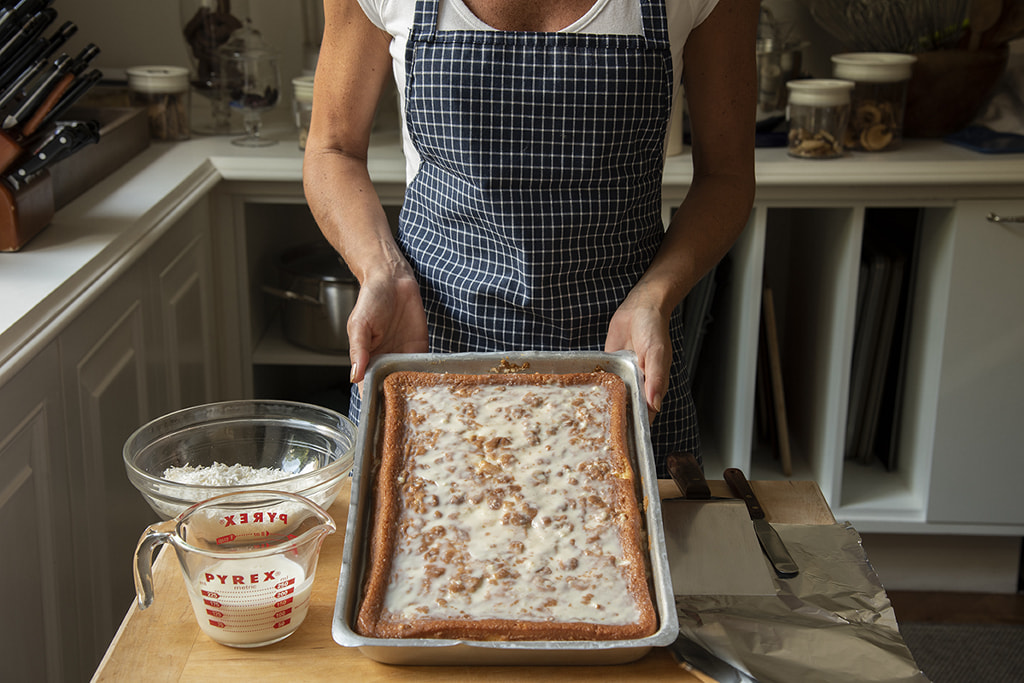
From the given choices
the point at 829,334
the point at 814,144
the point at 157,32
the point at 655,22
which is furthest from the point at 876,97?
the point at 157,32

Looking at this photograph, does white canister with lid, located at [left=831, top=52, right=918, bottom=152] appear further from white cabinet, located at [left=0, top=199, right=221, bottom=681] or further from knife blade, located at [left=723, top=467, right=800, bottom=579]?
white cabinet, located at [left=0, top=199, right=221, bottom=681]

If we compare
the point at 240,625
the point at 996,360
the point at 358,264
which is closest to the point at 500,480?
the point at 240,625

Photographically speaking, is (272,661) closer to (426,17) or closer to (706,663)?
(706,663)

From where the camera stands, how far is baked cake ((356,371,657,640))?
708mm

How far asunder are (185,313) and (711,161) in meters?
1.10

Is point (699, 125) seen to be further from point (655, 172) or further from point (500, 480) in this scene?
point (500, 480)

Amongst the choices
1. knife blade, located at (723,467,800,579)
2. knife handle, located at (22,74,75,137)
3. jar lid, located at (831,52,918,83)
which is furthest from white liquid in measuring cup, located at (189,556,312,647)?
jar lid, located at (831,52,918,83)

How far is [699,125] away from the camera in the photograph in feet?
4.18

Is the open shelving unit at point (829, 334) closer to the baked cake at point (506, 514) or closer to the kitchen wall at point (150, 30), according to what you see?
the kitchen wall at point (150, 30)

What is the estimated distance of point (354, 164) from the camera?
1.29m

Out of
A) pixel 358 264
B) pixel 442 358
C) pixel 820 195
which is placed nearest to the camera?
pixel 442 358

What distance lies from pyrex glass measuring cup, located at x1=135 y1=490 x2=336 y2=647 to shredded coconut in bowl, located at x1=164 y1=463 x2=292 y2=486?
113mm

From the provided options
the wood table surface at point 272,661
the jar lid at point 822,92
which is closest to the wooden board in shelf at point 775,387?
the jar lid at point 822,92

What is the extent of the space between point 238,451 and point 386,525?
30 cm
